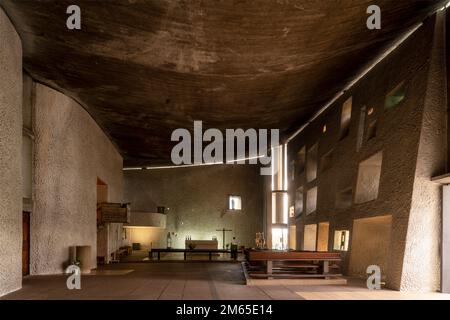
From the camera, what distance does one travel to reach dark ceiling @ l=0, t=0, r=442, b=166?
26.3 feet

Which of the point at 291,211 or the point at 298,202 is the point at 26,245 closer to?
the point at 298,202

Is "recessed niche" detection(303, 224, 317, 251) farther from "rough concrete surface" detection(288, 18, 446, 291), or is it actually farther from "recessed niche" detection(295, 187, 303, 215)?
"rough concrete surface" detection(288, 18, 446, 291)

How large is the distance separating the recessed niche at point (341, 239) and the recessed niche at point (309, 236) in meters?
3.29

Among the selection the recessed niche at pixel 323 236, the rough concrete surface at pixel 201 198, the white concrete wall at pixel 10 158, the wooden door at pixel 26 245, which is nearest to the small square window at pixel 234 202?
the rough concrete surface at pixel 201 198

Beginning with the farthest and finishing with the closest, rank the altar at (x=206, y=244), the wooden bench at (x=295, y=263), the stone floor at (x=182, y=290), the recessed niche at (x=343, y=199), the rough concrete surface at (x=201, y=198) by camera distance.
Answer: the rough concrete surface at (x=201, y=198) < the altar at (x=206, y=244) < the recessed niche at (x=343, y=199) < the wooden bench at (x=295, y=263) < the stone floor at (x=182, y=290)

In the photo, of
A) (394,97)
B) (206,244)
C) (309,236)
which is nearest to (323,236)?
(309,236)

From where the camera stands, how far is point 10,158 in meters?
8.39

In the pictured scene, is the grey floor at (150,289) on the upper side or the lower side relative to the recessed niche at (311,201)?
lower

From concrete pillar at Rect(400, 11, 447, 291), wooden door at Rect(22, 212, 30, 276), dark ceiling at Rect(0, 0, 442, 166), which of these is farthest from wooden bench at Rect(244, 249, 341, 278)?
wooden door at Rect(22, 212, 30, 276)

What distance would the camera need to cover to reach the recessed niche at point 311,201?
55.6ft

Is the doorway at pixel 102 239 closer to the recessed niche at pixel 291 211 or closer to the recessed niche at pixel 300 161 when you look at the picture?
the recessed niche at pixel 291 211

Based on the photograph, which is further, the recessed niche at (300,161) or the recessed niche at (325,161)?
the recessed niche at (300,161)

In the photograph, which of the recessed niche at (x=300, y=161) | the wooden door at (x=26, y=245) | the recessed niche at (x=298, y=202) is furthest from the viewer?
the recessed niche at (x=298, y=202)
